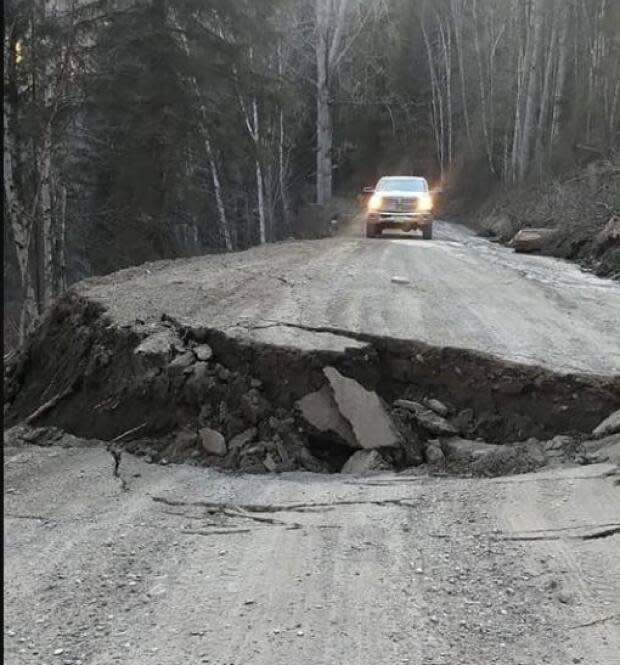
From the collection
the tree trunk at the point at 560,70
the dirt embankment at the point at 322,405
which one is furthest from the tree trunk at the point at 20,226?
the tree trunk at the point at 560,70

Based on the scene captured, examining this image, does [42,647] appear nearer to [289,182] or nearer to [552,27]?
[552,27]

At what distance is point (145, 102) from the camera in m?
17.1

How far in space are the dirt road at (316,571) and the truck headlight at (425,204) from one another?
588 inches

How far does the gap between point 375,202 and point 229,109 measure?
447 centimetres

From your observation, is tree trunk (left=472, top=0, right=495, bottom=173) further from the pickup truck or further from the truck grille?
the truck grille

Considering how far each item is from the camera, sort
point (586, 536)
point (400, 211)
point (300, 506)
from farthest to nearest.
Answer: point (400, 211) < point (300, 506) < point (586, 536)

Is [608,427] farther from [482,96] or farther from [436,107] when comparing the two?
[436,107]

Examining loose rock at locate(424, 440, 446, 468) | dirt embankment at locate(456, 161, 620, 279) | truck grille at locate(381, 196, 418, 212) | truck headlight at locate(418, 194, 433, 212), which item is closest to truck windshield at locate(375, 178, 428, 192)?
truck headlight at locate(418, 194, 433, 212)

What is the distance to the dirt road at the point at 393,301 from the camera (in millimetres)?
6230

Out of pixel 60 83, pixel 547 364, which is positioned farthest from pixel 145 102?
pixel 547 364

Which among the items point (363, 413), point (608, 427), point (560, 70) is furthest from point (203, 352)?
point (560, 70)

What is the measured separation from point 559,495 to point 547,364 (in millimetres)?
1790

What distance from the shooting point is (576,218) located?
16.5 m

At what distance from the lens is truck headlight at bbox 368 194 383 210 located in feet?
62.2
